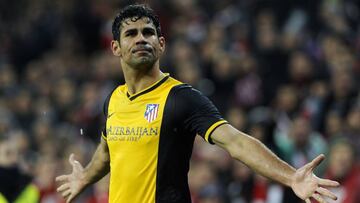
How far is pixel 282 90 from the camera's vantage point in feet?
36.7

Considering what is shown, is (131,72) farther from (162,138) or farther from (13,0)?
(13,0)

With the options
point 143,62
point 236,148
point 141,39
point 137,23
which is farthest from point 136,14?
point 236,148

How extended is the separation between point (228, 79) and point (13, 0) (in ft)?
21.0

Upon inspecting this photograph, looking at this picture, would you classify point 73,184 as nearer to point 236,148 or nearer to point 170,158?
point 170,158

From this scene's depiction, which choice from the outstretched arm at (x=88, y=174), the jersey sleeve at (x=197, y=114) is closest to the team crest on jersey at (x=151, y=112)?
the jersey sleeve at (x=197, y=114)

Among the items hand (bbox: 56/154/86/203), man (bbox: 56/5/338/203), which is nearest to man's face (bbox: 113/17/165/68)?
man (bbox: 56/5/338/203)

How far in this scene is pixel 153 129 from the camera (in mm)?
5367

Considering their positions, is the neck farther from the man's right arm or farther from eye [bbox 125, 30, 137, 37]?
the man's right arm

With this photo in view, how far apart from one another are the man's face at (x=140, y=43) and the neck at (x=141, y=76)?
0.06 m

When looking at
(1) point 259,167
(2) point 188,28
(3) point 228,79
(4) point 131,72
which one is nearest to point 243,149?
(1) point 259,167

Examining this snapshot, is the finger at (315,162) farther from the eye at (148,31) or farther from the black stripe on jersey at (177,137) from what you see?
the eye at (148,31)

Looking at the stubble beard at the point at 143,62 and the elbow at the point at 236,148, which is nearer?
the elbow at the point at 236,148

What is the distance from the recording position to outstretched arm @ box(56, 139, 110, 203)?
6070 mm

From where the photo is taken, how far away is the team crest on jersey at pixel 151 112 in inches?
212
